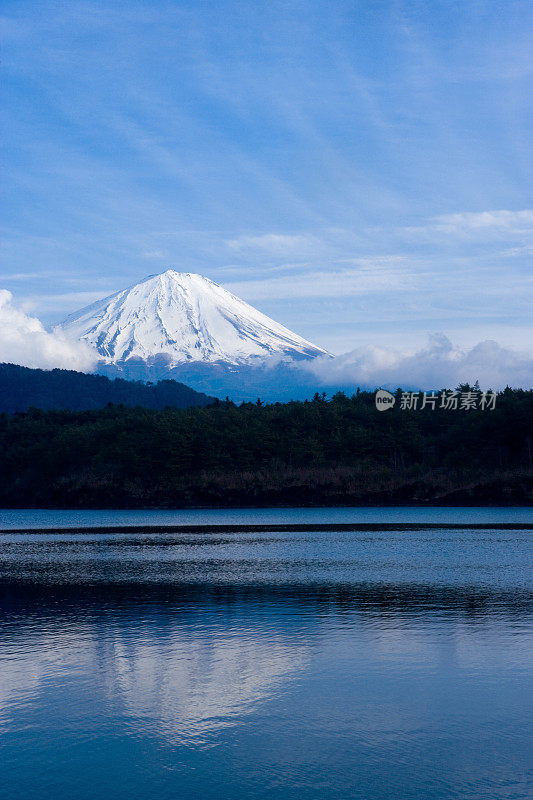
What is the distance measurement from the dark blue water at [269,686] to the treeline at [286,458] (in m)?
64.8

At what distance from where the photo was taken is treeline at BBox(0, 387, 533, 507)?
9112 centimetres

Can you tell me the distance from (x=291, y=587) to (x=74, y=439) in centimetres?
9426

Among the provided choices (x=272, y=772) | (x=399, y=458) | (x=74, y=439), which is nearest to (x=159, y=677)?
(x=272, y=772)

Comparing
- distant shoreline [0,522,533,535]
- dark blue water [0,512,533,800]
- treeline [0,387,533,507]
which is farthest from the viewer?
treeline [0,387,533,507]

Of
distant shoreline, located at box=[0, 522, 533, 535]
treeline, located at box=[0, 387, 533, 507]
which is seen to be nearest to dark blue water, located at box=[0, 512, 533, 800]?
distant shoreline, located at box=[0, 522, 533, 535]

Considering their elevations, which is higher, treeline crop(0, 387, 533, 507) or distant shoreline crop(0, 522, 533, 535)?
treeline crop(0, 387, 533, 507)

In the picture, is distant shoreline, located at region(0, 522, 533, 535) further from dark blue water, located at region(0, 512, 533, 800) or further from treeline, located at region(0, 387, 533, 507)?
treeline, located at region(0, 387, 533, 507)

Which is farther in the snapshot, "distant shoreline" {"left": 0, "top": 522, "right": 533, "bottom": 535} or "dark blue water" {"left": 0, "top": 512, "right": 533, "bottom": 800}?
"distant shoreline" {"left": 0, "top": 522, "right": 533, "bottom": 535}

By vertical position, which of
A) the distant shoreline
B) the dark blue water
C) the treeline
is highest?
the treeline

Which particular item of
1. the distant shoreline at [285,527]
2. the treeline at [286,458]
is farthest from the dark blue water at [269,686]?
the treeline at [286,458]

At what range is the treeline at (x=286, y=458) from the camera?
9112cm

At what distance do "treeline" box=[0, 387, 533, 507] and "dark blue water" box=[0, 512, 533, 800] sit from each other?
6475 centimetres

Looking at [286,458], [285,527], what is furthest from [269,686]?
[286,458]

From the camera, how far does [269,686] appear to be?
13703 millimetres
